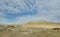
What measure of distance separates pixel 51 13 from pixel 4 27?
129 cm

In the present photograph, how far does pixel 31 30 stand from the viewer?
400cm

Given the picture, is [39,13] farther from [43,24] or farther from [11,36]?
[11,36]

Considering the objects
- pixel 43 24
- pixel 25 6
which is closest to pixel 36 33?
pixel 43 24

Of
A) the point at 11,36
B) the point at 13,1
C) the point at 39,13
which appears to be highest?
the point at 13,1

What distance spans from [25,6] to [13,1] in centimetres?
34

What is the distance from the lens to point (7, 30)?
4094 millimetres

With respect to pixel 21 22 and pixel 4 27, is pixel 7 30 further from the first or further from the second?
pixel 21 22

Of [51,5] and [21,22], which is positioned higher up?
[51,5]

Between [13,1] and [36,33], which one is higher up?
[13,1]

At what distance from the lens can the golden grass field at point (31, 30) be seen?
153 inches

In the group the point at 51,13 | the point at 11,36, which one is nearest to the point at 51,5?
the point at 51,13

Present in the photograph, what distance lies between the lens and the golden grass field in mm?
3893

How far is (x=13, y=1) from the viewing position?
4070mm

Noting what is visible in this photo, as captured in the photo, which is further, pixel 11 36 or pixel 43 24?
pixel 43 24
